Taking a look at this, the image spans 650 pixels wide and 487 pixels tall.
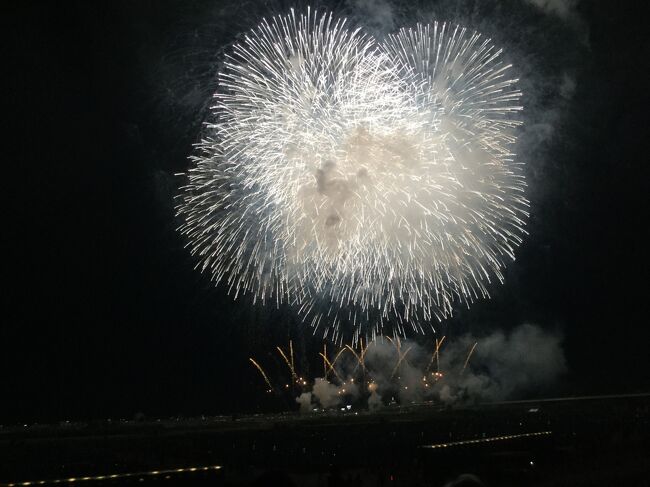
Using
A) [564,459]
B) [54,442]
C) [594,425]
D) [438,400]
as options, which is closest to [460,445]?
[564,459]

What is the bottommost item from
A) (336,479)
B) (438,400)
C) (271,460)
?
(438,400)

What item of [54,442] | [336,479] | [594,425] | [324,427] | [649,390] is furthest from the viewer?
[649,390]

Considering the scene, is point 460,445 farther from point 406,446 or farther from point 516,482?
point 406,446

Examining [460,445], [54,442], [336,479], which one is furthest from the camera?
[54,442]

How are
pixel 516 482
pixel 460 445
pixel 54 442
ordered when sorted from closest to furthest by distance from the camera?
1. pixel 516 482
2. pixel 460 445
3. pixel 54 442

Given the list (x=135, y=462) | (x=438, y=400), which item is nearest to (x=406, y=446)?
(x=135, y=462)

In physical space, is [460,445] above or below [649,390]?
above

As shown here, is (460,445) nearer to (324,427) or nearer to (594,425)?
(594,425)

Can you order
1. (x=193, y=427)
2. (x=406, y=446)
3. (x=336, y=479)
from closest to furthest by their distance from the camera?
1. (x=336, y=479)
2. (x=406, y=446)
3. (x=193, y=427)

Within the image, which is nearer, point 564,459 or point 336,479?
point 336,479
